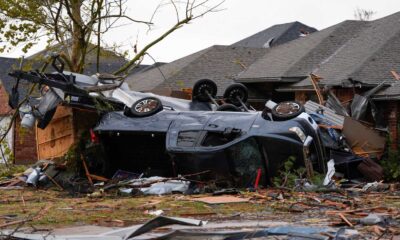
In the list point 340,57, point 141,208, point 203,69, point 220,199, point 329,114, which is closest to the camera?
point 141,208

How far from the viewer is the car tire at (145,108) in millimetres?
13664

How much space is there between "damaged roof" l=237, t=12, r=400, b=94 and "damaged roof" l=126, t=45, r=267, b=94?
1.64 meters

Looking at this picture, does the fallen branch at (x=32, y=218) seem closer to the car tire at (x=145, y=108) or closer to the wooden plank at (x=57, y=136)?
the car tire at (x=145, y=108)

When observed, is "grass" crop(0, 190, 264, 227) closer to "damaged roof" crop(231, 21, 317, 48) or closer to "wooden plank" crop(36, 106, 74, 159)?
"wooden plank" crop(36, 106, 74, 159)

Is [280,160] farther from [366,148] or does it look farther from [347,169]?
[366,148]

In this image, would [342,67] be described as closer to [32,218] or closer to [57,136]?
[57,136]

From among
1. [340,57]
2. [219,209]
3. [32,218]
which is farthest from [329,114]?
[32,218]

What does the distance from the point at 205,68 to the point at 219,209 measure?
66.8 feet

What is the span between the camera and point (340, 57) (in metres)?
21.9

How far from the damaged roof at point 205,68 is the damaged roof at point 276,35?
15.9 feet

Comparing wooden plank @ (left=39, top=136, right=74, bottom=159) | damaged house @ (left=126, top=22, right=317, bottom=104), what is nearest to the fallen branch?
wooden plank @ (left=39, top=136, right=74, bottom=159)

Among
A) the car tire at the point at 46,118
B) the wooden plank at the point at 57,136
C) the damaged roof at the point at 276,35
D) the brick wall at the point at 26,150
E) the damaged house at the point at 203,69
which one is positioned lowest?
the brick wall at the point at 26,150

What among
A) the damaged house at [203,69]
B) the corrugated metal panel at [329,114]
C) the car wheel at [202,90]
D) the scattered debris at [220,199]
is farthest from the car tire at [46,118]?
the damaged house at [203,69]

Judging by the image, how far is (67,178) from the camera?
1407 cm
